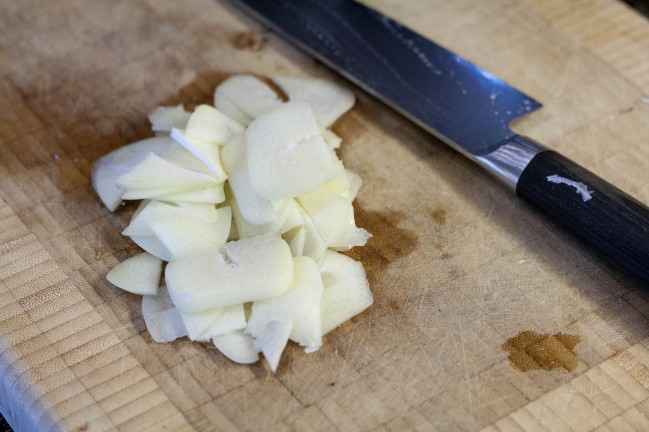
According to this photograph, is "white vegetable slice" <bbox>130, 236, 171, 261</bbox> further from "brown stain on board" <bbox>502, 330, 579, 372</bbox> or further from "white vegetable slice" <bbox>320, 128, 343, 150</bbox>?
"brown stain on board" <bbox>502, 330, 579, 372</bbox>

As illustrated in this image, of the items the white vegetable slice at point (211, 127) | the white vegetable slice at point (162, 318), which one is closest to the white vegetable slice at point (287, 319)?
the white vegetable slice at point (162, 318)

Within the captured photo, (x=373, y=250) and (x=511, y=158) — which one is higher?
(x=511, y=158)

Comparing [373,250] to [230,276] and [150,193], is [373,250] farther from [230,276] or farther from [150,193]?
[150,193]

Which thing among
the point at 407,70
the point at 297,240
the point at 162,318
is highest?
the point at 407,70

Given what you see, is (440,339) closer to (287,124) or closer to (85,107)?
(287,124)

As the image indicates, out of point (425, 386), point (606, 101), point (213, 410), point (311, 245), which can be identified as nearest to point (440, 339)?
point (425, 386)

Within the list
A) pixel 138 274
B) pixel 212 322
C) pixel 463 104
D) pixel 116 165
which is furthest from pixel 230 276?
pixel 463 104

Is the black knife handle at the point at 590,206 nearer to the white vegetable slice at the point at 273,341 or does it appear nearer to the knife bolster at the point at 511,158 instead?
the knife bolster at the point at 511,158
